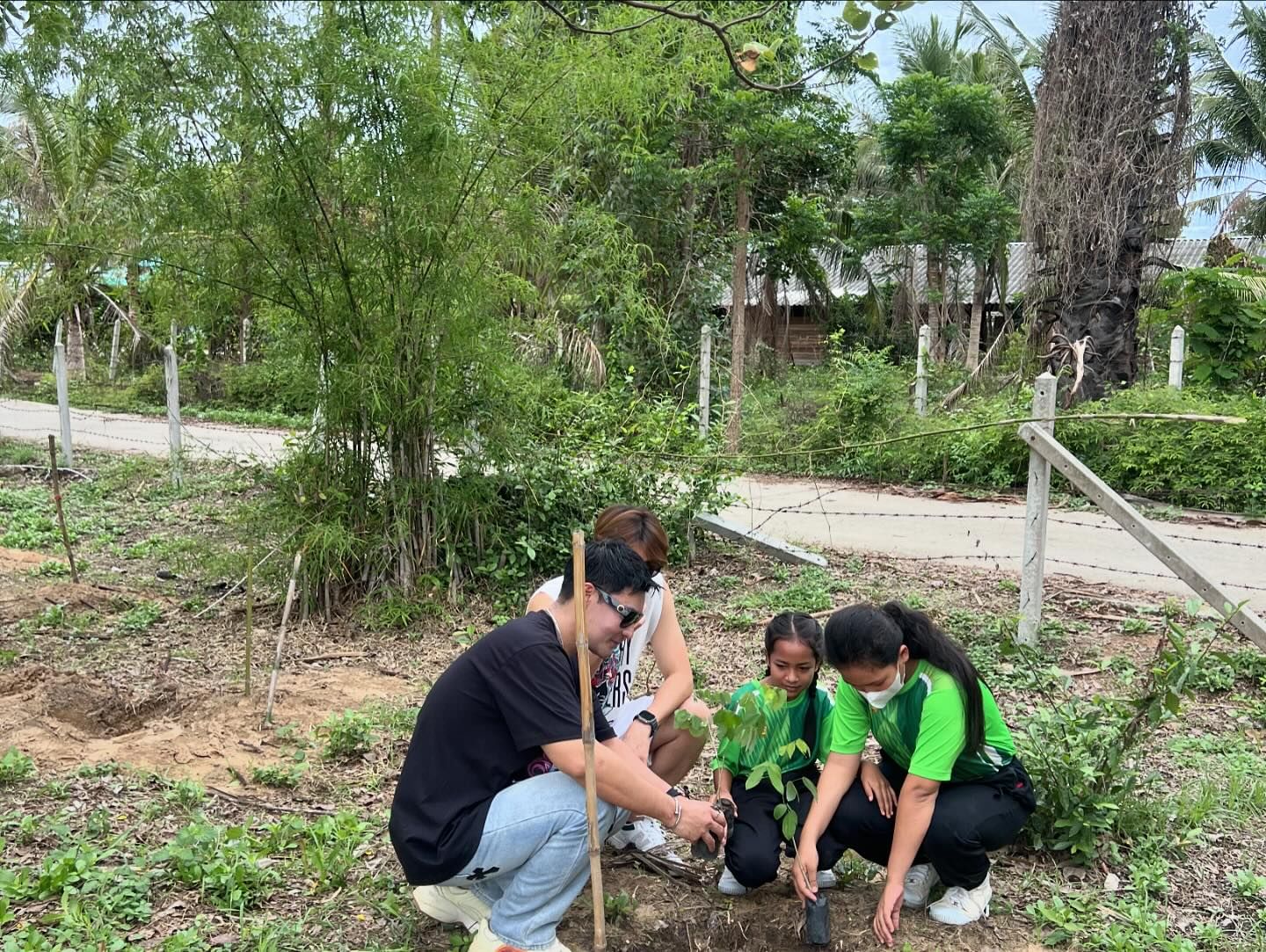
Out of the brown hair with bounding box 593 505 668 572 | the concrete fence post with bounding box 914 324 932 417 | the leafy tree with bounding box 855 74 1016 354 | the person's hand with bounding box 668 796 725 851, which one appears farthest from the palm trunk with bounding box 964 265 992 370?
the person's hand with bounding box 668 796 725 851

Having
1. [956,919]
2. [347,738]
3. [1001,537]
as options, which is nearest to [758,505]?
[1001,537]

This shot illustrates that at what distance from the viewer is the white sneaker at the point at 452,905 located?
2379 mm

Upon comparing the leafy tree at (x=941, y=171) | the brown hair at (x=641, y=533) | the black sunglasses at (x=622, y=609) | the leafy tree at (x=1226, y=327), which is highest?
the leafy tree at (x=941, y=171)

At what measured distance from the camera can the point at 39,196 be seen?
1606 cm

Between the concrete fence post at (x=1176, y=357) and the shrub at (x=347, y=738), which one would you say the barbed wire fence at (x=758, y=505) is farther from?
the concrete fence post at (x=1176, y=357)

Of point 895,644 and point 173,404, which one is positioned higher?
point 173,404

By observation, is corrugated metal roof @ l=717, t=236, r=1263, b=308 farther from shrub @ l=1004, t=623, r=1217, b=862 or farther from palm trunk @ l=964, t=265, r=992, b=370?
shrub @ l=1004, t=623, r=1217, b=862

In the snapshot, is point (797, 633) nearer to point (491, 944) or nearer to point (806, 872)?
point (806, 872)

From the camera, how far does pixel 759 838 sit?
Answer: 101 inches

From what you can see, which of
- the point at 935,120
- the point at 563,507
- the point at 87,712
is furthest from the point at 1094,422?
the point at 935,120

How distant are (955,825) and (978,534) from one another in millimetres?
5374

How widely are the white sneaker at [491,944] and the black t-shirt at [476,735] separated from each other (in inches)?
6.9

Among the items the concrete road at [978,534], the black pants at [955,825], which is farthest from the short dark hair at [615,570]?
the concrete road at [978,534]

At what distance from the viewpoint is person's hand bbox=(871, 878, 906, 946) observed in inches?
93.7
